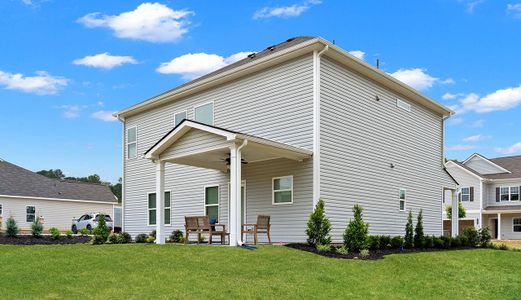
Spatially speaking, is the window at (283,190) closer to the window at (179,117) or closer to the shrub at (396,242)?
the shrub at (396,242)

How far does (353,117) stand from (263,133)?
121 inches

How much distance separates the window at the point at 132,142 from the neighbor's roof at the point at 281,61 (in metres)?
0.79

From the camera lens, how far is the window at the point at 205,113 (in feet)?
62.8

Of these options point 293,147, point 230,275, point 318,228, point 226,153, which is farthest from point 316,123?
point 230,275

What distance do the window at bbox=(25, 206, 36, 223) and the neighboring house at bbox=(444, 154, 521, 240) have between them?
3210 centimetres

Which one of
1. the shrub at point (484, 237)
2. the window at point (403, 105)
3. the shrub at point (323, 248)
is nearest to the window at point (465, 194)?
the shrub at point (484, 237)

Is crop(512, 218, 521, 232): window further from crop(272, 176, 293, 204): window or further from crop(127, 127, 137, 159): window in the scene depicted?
crop(127, 127, 137, 159): window

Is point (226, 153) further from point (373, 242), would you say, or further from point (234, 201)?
point (373, 242)

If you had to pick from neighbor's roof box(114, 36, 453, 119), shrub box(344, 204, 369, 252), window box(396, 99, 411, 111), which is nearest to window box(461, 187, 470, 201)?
neighbor's roof box(114, 36, 453, 119)

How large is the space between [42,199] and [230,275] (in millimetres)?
32016

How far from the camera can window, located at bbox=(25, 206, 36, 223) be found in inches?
1447

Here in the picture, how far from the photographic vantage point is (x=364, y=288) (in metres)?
9.84

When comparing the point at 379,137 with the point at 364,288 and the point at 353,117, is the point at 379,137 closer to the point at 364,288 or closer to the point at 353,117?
the point at 353,117

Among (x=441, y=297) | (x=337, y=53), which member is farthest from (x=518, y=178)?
(x=441, y=297)
